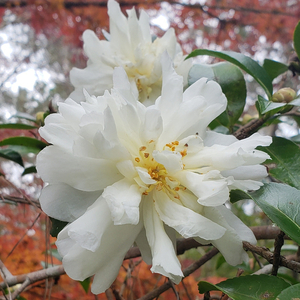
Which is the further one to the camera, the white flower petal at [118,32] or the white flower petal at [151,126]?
the white flower petal at [118,32]

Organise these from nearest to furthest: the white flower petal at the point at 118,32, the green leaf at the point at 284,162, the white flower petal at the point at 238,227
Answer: the white flower petal at the point at 238,227 < the green leaf at the point at 284,162 < the white flower petal at the point at 118,32

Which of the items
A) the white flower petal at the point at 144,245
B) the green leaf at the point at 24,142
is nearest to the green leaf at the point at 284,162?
the white flower petal at the point at 144,245

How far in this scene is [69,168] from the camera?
0.46 meters

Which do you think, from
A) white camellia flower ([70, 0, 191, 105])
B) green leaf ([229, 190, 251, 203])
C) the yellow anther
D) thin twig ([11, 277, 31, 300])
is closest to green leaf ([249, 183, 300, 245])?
green leaf ([229, 190, 251, 203])

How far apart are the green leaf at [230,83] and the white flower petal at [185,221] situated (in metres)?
0.39

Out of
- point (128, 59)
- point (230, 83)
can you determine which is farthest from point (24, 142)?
point (230, 83)

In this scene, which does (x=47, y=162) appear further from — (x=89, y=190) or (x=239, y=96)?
(x=239, y=96)

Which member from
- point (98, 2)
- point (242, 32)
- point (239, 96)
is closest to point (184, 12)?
point (98, 2)

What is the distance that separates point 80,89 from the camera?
832 millimetres

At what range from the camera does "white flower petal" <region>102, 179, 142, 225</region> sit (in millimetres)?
405

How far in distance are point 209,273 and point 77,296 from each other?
86.9 inches

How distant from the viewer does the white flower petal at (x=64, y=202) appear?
1.58 ft

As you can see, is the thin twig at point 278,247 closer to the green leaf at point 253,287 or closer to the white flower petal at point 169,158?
the green leaf at point 253,287

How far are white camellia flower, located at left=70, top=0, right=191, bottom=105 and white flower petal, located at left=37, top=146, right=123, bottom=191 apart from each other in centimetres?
39
